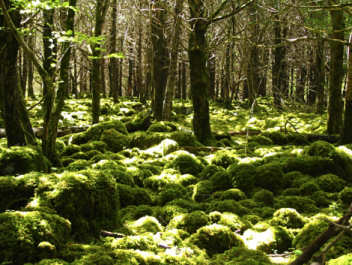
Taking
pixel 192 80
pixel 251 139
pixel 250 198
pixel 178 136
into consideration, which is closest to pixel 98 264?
pixel 250 198

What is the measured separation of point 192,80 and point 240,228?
604 centimetres

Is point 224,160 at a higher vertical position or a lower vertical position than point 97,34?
lower

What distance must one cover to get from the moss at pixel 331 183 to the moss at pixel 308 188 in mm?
194

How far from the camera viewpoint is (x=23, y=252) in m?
A: 2.68

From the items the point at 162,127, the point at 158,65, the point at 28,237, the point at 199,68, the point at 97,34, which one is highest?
the point at 97,34

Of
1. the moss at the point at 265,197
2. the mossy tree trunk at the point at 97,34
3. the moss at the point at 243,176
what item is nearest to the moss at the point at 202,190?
the moss at the point at 243,176

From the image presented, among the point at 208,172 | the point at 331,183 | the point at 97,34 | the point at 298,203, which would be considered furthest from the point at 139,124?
the point at 298,203

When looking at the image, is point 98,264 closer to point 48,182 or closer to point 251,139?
point 48,182

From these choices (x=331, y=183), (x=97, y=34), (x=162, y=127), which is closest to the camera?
(x=331, y=183)

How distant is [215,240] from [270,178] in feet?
8.75

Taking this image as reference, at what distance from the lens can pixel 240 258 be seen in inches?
122

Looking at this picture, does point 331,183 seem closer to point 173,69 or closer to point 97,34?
point 173,69

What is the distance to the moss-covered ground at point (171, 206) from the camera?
9.56 feet

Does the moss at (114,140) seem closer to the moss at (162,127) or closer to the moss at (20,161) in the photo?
the moss at (162,127)
